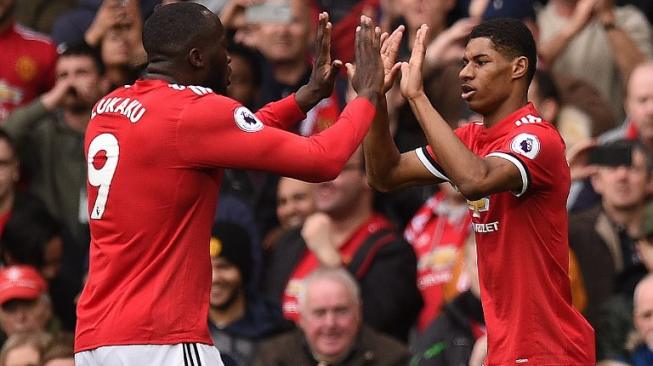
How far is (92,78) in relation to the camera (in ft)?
35.8

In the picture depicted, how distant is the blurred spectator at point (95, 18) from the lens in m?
11.2

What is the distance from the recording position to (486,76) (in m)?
6.57

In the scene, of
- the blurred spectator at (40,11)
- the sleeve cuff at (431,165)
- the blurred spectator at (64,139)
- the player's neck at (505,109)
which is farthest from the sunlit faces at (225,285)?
the blurred spectator at (40,11)

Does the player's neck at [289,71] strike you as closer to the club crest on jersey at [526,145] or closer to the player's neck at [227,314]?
the player's neck at [227,314]

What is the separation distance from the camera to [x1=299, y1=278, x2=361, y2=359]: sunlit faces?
867 cm

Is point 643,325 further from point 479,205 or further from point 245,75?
point 245,75

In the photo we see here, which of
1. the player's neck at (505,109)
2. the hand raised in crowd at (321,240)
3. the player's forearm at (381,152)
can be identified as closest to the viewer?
the player's neck at (505,109)

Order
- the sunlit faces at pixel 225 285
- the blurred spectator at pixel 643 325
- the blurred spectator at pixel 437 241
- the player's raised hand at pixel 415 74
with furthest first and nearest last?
the blurred spectator at pixel 437 241
the sunlit faces at pixel 225 285
the blurred spectator at pixel 643 325
the player's raised hand at pixel 415 74

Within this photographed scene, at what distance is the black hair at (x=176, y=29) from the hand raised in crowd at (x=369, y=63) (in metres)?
0.67

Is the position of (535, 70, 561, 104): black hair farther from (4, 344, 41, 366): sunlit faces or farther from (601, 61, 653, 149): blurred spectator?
(4, 344, 41, 366): sunlit faces

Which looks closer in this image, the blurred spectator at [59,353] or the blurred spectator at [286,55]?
the blurred spectator at [59,353]

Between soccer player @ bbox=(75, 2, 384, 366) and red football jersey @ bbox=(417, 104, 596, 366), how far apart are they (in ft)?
2.21

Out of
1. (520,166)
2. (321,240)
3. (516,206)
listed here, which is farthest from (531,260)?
(321,240)

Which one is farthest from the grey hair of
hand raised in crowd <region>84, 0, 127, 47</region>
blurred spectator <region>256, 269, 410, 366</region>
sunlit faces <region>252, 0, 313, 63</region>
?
hand raised in crowd <region>84, 0, 127, 47</region>
